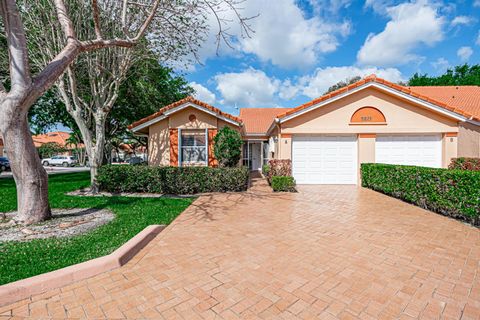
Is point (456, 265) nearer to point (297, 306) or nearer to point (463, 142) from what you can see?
point (297, 306)

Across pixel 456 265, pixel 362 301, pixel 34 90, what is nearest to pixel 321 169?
pixel 456 265

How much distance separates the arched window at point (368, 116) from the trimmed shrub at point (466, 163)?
11.6ft

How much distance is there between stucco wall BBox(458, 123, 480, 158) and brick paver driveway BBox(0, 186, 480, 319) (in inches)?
307

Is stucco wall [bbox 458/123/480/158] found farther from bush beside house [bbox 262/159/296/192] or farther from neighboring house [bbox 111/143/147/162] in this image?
neighboring house [bbox 111/143/147/162]

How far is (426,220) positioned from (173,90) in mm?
19939

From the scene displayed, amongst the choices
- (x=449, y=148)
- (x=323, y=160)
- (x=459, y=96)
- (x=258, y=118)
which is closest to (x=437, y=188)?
(x=323, y=160)

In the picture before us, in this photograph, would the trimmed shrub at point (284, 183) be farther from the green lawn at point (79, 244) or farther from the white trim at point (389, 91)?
the green lawn at point (79, 244)

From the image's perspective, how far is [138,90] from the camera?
54.6 ft

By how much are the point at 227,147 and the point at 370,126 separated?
24.0ft

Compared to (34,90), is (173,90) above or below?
above

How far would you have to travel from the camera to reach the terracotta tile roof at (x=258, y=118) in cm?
1945

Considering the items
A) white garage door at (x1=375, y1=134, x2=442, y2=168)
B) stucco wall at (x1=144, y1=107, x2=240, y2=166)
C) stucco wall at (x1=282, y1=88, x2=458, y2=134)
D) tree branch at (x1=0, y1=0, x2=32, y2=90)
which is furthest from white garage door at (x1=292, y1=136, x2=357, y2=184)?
tree branch at (x1=0, y1=0, x2=32, y2=90)

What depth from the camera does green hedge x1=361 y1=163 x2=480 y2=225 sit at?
5.57 meters

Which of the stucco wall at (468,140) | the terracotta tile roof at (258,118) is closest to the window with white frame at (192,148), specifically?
the terracotta tile roof at (258,118)
